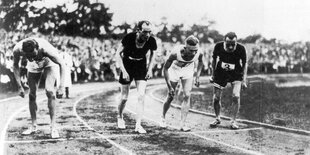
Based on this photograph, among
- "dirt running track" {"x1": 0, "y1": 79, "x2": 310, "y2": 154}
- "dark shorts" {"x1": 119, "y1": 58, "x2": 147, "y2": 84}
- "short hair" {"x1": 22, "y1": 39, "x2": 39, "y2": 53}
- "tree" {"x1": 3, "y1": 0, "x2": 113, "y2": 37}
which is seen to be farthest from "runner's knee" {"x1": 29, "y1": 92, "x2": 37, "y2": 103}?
"tree" {"x1": 3, "y1": 0, "x2": 113, "y2": 37}

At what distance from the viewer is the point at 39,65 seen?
827 cm

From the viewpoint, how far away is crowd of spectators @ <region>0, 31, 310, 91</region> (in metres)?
18.6

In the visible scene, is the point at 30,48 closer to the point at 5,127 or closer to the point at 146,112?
the point at 5,127

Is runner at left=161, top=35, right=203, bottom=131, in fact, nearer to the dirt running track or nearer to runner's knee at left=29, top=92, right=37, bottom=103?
the dirt running track

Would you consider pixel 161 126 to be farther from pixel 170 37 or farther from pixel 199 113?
pixel 170 37

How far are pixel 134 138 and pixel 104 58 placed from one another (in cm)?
2110

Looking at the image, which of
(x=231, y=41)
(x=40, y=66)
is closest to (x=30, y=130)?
(x=40, y=66)

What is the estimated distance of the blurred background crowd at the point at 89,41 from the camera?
778 inches

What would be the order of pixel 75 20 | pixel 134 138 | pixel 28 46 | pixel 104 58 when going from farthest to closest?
pixel 75 20 < pixel 104 58 < pixel 134 138 < pixel 28 46

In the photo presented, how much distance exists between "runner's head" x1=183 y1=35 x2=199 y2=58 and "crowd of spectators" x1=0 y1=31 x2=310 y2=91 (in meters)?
0.74

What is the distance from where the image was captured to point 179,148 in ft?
24.1

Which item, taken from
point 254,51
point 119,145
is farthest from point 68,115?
point 254,51

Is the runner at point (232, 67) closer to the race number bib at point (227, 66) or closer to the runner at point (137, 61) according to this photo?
the race number bib at point (227, 66)

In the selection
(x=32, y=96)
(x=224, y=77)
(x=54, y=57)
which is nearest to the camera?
(x=54, y=57)
